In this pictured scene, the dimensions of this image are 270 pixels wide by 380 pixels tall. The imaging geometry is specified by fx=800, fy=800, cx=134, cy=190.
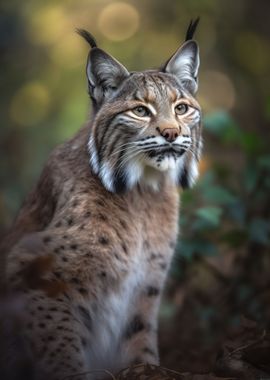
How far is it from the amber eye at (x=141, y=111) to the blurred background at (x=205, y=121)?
1908 millimetres

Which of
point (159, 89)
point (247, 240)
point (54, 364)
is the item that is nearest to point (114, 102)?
point (159, 89)

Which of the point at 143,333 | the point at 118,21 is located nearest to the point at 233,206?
the point at 143,333

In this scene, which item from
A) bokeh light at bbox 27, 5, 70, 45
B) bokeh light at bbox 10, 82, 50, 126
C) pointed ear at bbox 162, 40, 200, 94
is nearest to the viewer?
pointed ear at bbox 162, 40, 200, 94

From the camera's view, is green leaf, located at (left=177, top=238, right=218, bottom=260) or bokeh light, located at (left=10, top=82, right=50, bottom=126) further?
bokeh light, located at (left=10, top=82, right=50, bottom=126)

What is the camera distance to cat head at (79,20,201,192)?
5344mm

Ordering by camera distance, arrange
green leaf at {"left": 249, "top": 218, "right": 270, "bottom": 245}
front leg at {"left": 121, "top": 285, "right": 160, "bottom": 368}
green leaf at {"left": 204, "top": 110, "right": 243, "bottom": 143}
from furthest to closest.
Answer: green leaf at {"left": 204, "top": 110, "right": 243, "bottom": 143}, green leaf at {"left": 249, "top": 218, "right": 270, "bottom": 245}, front leg at {"left": 121, "top": 285, "right": 160, "bottom": 368}

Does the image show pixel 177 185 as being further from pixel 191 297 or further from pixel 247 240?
pixel 191 297

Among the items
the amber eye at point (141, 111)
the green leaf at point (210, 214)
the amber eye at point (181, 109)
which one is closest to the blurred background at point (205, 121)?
the green leaf at point (210, 214)

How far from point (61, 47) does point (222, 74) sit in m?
3.03

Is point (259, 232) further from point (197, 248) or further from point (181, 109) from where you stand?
point (181, 109)

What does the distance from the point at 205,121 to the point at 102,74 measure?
233cm

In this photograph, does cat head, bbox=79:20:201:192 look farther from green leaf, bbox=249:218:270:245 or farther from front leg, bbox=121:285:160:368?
green leaf, bbox=249:218:270:245

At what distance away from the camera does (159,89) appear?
5.53m

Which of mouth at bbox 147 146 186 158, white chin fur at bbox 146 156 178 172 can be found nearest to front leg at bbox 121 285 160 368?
white chin fur at bbox 146 156 178 172
